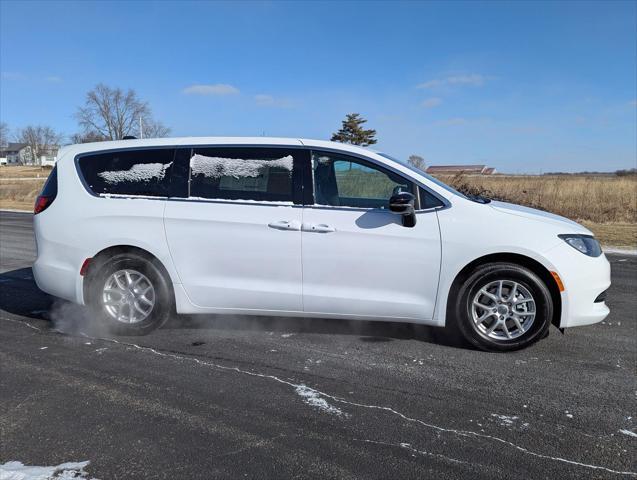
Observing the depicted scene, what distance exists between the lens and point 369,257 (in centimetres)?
406

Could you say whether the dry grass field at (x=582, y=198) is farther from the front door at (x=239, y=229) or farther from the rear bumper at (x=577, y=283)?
the front door at (x=239, y=229)

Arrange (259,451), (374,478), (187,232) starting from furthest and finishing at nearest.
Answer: (187,232), (259,451), (374,478)

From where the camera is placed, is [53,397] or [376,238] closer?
[53,397]

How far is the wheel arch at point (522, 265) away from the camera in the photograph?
13.0ft

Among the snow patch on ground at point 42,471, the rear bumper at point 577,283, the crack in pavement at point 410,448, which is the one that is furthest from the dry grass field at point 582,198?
the snow patch on ground at point 42,471

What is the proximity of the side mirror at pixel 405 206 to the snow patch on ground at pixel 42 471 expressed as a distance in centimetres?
272

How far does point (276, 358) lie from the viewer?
400 centimetres

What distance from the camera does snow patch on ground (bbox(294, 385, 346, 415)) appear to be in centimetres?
311

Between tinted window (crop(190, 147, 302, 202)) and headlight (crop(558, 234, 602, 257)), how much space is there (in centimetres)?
233

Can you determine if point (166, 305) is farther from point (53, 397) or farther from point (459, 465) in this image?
point (459, 465)

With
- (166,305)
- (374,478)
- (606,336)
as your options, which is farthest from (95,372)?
(606,336)

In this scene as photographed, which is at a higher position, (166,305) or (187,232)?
(187,232)

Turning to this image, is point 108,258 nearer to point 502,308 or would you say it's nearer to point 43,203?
point 43,203

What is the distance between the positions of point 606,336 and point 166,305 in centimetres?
408
